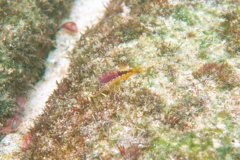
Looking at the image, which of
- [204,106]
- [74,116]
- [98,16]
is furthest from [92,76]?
[98,16]

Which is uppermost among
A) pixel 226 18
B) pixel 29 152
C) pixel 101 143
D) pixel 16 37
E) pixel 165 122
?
pixel 226 18

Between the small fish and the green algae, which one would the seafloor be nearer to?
the small fish

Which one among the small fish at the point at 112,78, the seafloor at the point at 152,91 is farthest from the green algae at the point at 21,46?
the small fish at the point at 112,78

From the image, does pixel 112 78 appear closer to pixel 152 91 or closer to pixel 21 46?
pixel 152 91

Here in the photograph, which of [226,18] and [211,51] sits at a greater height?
[226,18]

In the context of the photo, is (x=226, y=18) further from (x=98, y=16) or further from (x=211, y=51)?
(x=98, y=16)

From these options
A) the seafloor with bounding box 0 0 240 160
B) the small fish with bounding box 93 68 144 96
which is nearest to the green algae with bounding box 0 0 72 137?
the seafloor with bounding box 0 0 240 160
